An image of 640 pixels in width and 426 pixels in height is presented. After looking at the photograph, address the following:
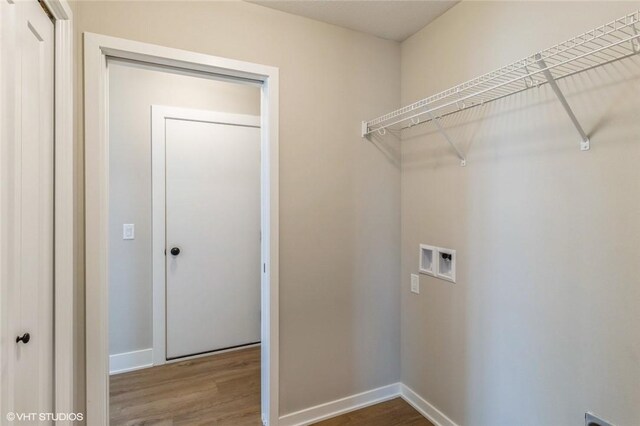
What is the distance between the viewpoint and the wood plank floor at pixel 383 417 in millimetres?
1931

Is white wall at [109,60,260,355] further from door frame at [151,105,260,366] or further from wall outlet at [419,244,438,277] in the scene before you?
wall outlet at [419,244,438,277]

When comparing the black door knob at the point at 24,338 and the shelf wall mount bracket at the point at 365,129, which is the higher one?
the shelf wall mount bracket at the point at 365,129

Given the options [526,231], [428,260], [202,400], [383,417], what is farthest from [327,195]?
[202,400]

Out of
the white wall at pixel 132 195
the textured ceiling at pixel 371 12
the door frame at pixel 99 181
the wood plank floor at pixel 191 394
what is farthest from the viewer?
the white wall at pixel 132 195

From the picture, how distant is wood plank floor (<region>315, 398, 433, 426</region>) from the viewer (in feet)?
6.33

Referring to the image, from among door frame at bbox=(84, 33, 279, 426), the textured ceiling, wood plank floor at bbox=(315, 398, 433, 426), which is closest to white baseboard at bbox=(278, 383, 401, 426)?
wood plank floor at bbox=(315, 398, 433, 426)

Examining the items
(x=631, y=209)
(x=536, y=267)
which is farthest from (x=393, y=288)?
(x=631, y=209)

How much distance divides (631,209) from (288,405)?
6.20ft

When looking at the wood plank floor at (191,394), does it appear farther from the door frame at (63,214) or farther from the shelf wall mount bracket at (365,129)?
the shelf wall mount bracket at (365,129)

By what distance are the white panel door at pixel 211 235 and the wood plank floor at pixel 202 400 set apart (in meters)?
0.26

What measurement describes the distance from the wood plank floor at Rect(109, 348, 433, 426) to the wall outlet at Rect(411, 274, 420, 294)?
2.51 feet

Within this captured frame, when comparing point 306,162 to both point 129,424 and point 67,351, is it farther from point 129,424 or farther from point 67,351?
point 129,424

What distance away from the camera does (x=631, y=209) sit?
3.60 ft

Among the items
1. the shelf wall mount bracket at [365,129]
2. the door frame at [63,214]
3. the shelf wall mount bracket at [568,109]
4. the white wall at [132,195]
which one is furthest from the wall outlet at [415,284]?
the white wall at [132,195]
